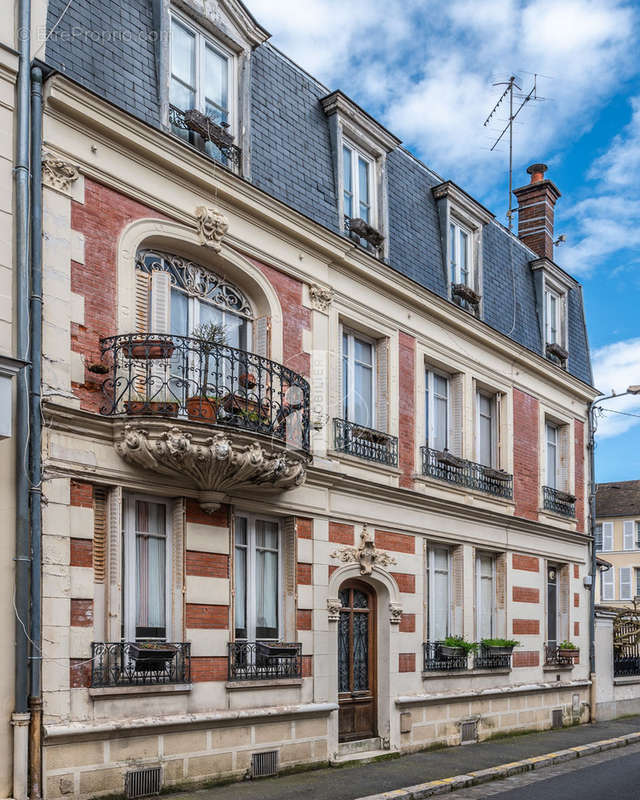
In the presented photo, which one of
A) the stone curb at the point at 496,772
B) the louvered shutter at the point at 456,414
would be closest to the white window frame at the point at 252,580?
the stone curb at the point at 496,772

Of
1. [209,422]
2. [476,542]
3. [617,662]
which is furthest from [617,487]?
[209,422]

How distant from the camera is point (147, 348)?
36.9 feet

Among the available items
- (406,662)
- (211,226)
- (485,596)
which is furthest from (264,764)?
(485,596)

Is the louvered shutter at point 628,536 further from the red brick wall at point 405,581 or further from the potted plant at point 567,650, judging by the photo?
the red brick wall at point 405,581

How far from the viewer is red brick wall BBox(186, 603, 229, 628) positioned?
11914 mm

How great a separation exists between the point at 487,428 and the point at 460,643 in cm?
466

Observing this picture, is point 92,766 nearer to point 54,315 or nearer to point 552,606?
point 54,315

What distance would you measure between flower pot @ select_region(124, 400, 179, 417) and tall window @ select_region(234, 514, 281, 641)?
2.33 m

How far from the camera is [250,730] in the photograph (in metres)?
12.4

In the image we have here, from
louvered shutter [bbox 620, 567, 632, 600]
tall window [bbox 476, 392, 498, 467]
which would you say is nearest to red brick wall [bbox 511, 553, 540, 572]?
tall window [bbox 476, 392, 498, 467]

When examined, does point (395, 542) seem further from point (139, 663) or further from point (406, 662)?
point (139, 663)

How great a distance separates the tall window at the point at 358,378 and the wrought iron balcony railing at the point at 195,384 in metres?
2.51

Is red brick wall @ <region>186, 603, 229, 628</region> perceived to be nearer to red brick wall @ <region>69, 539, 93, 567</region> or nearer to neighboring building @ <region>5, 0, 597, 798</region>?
neighboring building @ <region>5, 0, 597, 798</region>

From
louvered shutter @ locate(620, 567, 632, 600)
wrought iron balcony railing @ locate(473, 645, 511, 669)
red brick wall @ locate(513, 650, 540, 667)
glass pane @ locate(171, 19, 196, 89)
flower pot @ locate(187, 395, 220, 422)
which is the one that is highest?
glass pane @ locate(171, 19, 196, 89)
